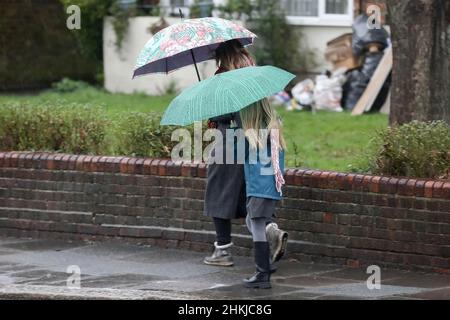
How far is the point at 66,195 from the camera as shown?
10.5 metres

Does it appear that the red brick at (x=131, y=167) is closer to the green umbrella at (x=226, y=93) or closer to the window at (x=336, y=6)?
the green umbrella at (x=226, y=93)

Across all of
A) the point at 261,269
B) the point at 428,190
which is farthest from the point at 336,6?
the point at 261,269

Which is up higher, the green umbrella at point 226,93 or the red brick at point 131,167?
the green umbrella at point 226,93

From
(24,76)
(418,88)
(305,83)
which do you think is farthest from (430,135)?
(24,76)

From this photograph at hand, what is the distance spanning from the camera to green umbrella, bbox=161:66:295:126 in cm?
786

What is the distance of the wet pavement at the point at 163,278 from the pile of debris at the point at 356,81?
728 cm

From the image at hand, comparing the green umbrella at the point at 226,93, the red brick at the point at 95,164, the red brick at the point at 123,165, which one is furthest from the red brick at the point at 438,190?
the red brick at the point at 95,164

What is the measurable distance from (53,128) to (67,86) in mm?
9060

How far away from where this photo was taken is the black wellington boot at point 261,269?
27.4ft

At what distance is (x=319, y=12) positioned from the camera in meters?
18.8

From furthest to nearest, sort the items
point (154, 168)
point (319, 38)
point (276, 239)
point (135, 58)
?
point (135, 58)
point (319, 38)
point (154, 168)
point (276, 239)

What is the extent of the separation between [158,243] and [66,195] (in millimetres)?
1048
